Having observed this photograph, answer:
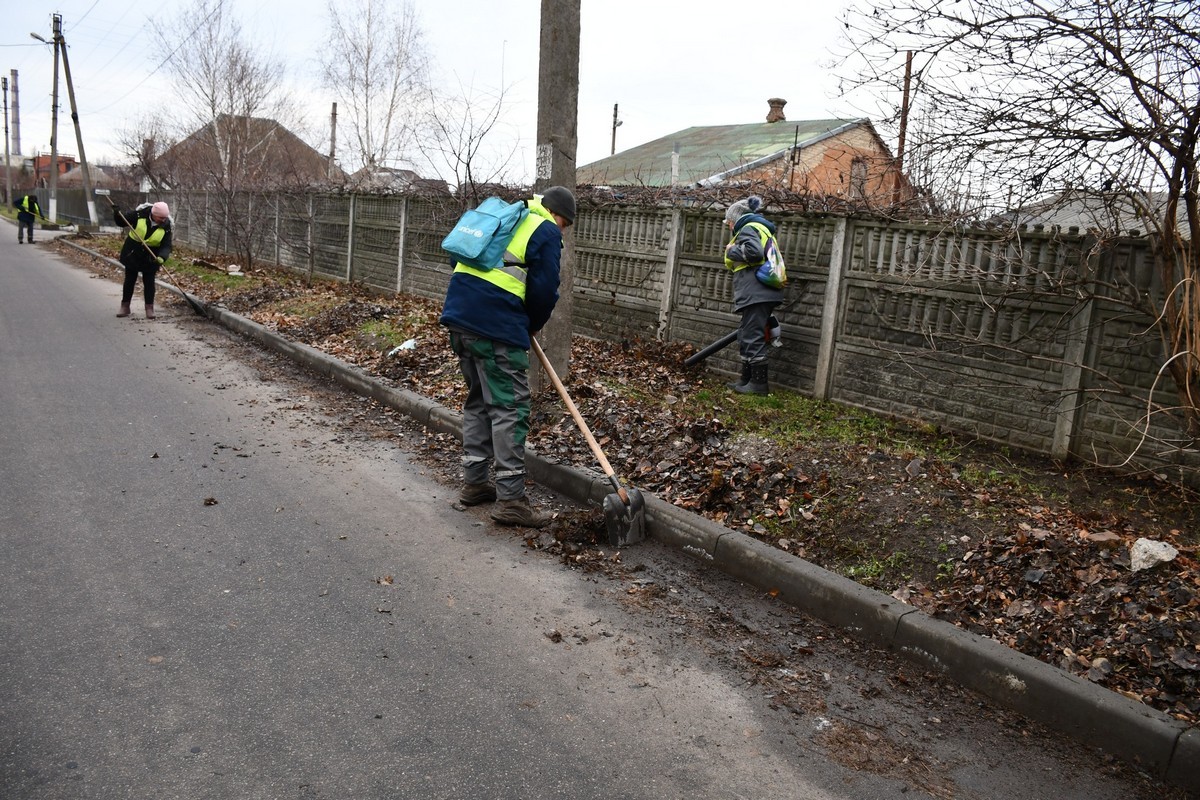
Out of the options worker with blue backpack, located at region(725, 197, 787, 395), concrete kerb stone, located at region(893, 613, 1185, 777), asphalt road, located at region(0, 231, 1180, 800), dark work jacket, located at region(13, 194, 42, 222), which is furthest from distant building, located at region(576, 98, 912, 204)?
dark work jacket, located at region(13, 194, 42, 222)

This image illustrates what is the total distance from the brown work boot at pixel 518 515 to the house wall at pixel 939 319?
3189 millimetres

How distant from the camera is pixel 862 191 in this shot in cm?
762

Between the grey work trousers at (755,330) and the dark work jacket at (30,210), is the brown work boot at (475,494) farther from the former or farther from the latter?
the dark work jacket at (30,210)

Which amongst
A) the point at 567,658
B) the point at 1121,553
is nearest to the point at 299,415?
the point at 567,658

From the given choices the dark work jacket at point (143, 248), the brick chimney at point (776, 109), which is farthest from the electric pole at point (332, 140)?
the dark work jacket at point (143, 248)

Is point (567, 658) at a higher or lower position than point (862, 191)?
lower

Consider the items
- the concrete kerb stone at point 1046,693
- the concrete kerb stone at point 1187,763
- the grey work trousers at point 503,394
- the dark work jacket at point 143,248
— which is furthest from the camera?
the dark work jacket at point 143,248

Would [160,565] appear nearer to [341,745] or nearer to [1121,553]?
[341,745]

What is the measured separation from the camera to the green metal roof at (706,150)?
2408 centimetres

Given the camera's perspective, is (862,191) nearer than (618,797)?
No

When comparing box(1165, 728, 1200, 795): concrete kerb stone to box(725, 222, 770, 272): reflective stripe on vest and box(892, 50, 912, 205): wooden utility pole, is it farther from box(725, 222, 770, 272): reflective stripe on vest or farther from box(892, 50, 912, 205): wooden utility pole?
box(725, 222, 770, 272): reflective stripe on vest

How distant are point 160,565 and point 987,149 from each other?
199 inches

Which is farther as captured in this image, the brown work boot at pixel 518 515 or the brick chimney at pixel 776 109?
the brick chimney at pixel 776 109

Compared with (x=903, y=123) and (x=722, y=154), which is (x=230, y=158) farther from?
(x=903, y=123)
